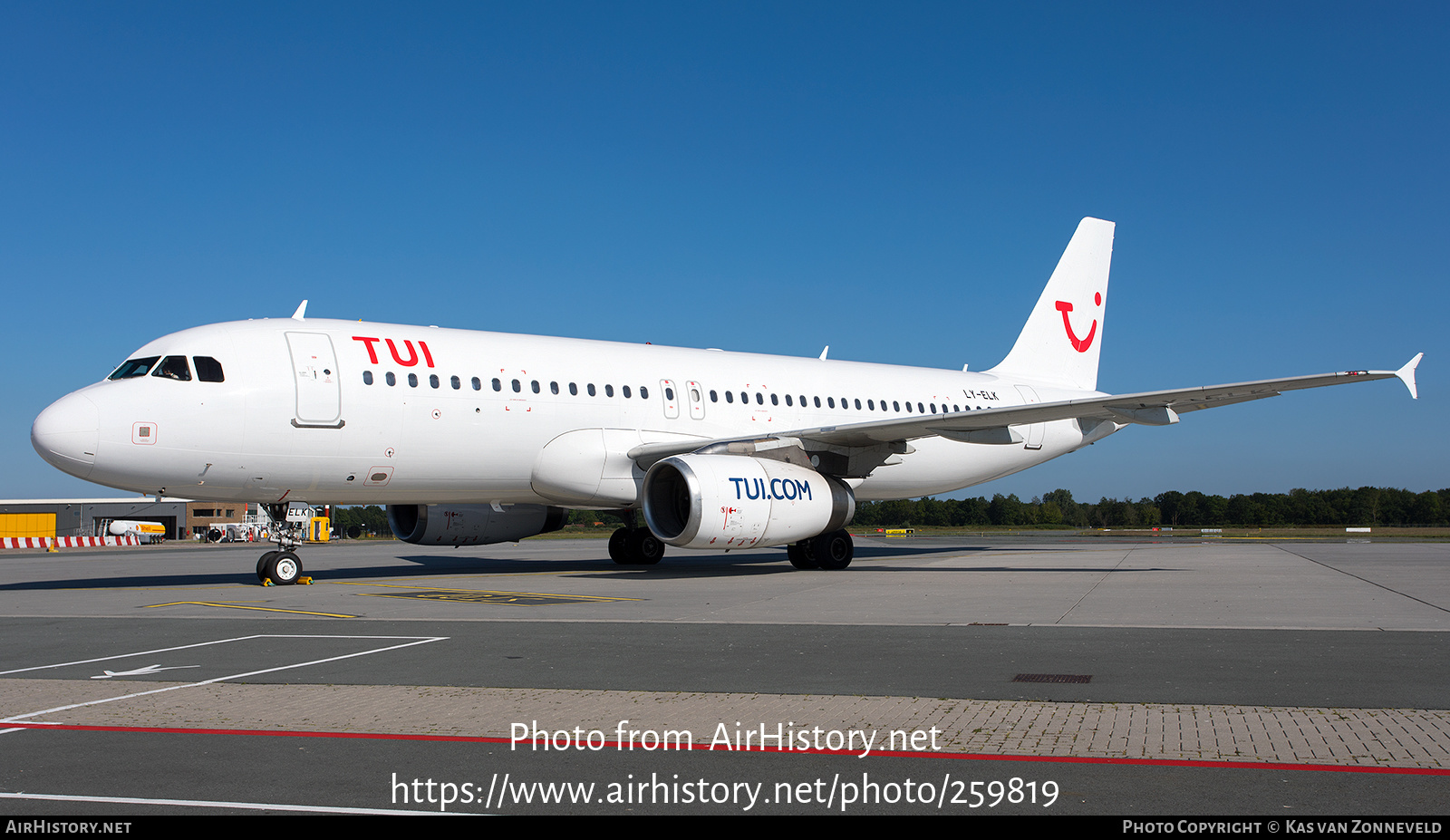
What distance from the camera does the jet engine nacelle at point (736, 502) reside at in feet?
54.5

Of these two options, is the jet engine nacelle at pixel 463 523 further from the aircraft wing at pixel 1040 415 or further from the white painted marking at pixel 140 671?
the white painted marking at pixel 140 671

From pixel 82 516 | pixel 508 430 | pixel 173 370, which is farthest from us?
pixel 82 516

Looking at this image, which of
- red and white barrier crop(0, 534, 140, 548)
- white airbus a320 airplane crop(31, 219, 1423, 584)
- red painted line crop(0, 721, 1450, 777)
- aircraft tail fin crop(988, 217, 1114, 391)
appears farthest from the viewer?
red and white barrier crop(0, 534, 140, 548)

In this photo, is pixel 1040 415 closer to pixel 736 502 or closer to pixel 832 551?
pixel 832 551

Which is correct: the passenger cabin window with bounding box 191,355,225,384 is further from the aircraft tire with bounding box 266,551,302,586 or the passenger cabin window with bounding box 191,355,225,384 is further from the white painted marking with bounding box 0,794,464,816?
the white painted marking with bounding box 0,794,464,816

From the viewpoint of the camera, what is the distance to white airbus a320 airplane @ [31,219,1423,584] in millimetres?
15164

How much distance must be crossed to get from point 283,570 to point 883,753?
13.6 metres

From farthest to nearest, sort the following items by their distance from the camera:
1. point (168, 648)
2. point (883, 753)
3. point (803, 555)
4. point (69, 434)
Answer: point (803, 555) < point (69, 434) < point (168, 648) < point (883, 753)

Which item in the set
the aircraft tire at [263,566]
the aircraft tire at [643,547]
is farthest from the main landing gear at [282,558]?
the aircraft tire at [643,547]

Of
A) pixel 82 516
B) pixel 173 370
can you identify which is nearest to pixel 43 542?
pixel 173 370

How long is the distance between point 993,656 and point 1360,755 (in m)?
3.59

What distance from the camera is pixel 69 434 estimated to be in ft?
46.8

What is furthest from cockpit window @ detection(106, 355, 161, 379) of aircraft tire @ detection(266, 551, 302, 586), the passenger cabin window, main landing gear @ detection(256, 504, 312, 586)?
aircraft tire @ detection(266, 551, 302, 586)

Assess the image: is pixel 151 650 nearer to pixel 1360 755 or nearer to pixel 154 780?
pixel 154 780
